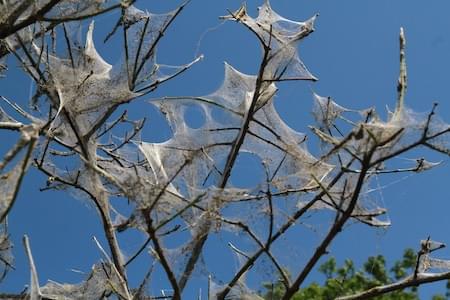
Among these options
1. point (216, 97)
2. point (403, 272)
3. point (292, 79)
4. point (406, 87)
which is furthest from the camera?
point (403, 272)

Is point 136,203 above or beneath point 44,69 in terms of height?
beneath

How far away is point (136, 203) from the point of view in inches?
111

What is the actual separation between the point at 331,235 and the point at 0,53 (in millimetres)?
2557

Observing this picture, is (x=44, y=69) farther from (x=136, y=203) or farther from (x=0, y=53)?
(x=136, y=203)

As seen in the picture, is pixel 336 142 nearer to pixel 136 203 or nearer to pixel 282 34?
pixel 136 203

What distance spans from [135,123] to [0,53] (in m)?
1.16

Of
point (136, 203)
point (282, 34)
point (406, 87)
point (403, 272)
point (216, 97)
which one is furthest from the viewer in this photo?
point (403, 272)

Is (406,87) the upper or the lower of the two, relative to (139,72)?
lower

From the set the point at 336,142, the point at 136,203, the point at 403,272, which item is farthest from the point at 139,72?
the point at 403,272

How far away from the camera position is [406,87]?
261cm

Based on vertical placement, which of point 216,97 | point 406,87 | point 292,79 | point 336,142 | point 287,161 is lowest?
point 336,142

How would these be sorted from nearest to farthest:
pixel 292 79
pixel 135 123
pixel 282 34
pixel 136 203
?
pixel 136 203
pixel 292 79
pixel 282 34
pixel 135 123

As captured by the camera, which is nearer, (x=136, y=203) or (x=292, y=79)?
(x=136, y=203)

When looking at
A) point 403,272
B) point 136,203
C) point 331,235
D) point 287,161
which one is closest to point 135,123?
point 287,161
